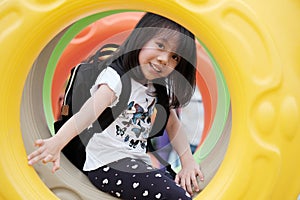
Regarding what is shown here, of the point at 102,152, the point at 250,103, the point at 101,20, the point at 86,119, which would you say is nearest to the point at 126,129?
the point at 102,152

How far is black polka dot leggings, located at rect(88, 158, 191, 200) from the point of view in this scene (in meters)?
1.57

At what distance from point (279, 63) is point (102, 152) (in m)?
0.58

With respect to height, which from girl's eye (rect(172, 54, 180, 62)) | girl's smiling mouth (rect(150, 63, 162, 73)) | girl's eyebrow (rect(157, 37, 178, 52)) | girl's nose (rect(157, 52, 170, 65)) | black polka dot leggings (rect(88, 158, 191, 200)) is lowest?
black polka dot leggings (rect(88, 158, 191, 200))

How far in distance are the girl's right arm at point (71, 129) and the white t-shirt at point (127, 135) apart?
0.42ft

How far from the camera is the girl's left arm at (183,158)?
5.43 ft

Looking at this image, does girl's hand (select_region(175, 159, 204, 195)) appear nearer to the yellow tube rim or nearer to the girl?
the girl

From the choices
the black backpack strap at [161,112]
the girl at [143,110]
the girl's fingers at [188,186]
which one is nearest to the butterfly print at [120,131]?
the girl at [143,110]

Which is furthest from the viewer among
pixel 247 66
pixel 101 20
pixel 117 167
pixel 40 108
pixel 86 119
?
pixel 101 20

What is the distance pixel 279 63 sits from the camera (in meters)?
1.35

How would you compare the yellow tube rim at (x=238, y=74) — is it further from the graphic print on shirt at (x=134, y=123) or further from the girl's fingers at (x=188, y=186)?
the graphic print on shirt at (x=134, y=123)

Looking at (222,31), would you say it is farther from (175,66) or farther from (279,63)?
(175,66)

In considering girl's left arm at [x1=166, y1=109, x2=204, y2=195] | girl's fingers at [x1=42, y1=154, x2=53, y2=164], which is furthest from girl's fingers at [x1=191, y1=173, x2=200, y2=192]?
girl's fingers at [x1=42, y1=154, x2=53, y2=164]

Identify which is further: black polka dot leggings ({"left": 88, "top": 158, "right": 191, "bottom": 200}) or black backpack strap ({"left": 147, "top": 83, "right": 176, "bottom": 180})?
black backpack strap ({"left": 147, "top": 83, "right": 176, "bottom": 180})

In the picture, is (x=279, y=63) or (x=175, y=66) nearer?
(x=279, y=63)
